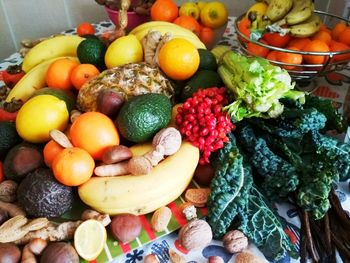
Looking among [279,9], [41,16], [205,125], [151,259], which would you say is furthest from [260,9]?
[41,16]

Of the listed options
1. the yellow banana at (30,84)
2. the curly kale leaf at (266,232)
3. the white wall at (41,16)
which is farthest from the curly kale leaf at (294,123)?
the white wall at (41,16)

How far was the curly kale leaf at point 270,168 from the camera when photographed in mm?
568

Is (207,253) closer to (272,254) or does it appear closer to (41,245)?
(272,254)

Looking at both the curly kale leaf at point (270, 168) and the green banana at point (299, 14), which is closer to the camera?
the curly kale leaf at point (270, 168)

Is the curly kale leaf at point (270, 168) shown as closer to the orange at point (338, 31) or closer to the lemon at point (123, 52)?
the lemon at point (123, 52)

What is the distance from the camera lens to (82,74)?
74 centimetres

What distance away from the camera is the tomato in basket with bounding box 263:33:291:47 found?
87cm

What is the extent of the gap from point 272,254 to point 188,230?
0.13 meters

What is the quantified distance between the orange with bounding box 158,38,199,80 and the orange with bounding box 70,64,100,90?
0.15m

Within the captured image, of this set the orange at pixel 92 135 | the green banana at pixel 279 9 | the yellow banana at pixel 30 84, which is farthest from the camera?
the green banana at pixel 279 9

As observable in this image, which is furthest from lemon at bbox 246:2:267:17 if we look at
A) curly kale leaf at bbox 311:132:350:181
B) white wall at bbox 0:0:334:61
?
white wall at bbox 0:0:334:61

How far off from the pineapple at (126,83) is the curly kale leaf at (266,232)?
0.98 feet

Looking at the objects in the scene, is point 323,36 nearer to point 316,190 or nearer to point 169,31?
point 169,31

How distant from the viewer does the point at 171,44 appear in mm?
717
